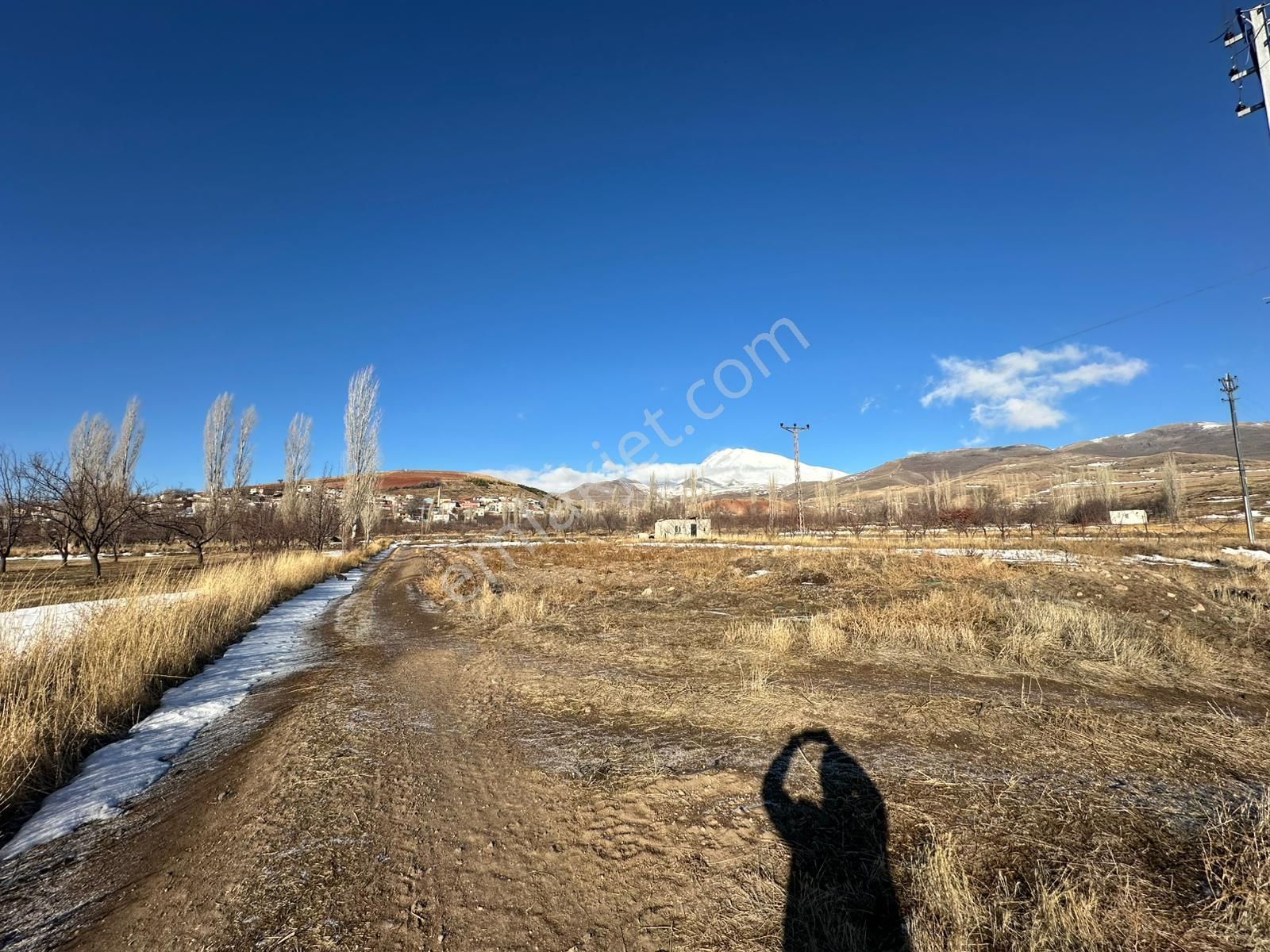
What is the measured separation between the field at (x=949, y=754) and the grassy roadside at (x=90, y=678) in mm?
3520

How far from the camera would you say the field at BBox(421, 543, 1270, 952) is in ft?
7.67

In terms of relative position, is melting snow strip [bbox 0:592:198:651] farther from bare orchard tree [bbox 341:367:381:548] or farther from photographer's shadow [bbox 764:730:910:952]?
bare orchard tree [bbox 341:367:381:548]

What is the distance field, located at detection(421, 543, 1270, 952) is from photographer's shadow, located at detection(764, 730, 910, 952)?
0.01 m

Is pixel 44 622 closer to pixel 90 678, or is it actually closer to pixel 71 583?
pixel 90 678

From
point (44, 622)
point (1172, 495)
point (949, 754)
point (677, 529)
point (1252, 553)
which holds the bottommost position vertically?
point (1252, 553)

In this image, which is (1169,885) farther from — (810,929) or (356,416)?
(356,416)

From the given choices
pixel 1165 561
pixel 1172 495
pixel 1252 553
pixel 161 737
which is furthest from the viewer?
pixel 1172 495

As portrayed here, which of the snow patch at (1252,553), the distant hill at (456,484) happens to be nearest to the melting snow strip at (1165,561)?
the snow patch at (1252,553)

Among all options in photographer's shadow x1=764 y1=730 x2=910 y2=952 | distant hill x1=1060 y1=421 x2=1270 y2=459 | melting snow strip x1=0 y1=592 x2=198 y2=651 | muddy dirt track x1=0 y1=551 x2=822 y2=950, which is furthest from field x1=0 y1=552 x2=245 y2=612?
distant hill x1=1060 y1=421 x2=1270 y2=459

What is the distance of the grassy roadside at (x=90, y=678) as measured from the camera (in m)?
3.75

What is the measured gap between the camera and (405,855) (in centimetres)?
293

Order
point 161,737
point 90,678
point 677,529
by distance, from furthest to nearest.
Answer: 1. point 677,529
2. point 90,678
3. point 161,737

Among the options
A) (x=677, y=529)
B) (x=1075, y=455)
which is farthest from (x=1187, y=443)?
(x=677, y=529)

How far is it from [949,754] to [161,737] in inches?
265
